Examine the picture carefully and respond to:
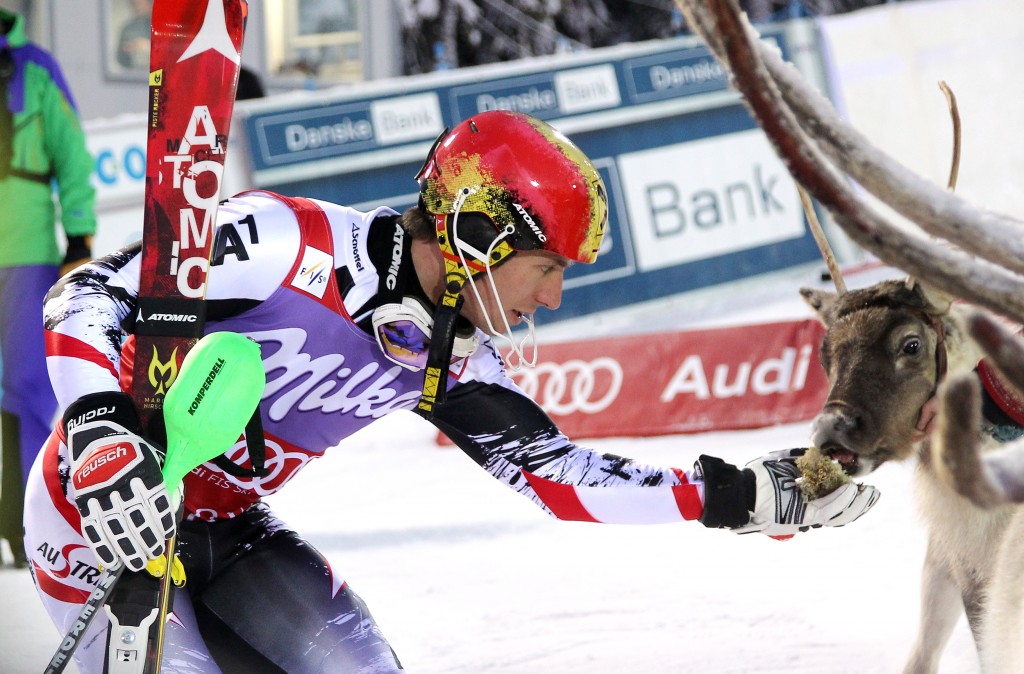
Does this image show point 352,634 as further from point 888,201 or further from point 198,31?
point 888,201

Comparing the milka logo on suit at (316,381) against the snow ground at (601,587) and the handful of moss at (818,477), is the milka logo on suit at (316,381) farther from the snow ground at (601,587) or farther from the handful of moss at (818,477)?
the snow ground at (601,587)

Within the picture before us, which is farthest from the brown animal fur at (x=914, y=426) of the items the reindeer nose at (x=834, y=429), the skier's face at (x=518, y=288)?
the skier's face at (x=518, y=288)

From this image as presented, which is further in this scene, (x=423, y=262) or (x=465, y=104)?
(x=465, y=104)

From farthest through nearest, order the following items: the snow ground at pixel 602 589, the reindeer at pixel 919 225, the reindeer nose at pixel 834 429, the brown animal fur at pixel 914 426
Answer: the snow ground at pixel 602 589, the brown animal fur at pixel 914 426, the reindeer nose at pixel 834 429, the reindeer at pixel 919 225

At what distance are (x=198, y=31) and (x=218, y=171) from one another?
1.03 feet

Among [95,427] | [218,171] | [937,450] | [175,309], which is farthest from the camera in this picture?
[218,171]

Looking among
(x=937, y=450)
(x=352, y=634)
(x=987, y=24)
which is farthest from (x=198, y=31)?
(x=987, y=24)

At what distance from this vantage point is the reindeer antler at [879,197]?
131 centimetres

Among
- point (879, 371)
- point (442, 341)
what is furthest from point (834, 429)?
point (442, 341)

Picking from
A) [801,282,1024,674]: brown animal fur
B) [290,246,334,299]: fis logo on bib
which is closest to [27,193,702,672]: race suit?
[290,246,334,299]: fis logo on bib

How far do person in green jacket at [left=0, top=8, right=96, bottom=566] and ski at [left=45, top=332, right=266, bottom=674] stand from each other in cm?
265

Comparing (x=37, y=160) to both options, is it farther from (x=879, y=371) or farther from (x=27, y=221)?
(x=879, y=371)

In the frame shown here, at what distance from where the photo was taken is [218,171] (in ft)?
7.91

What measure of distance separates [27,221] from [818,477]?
11.0ft
